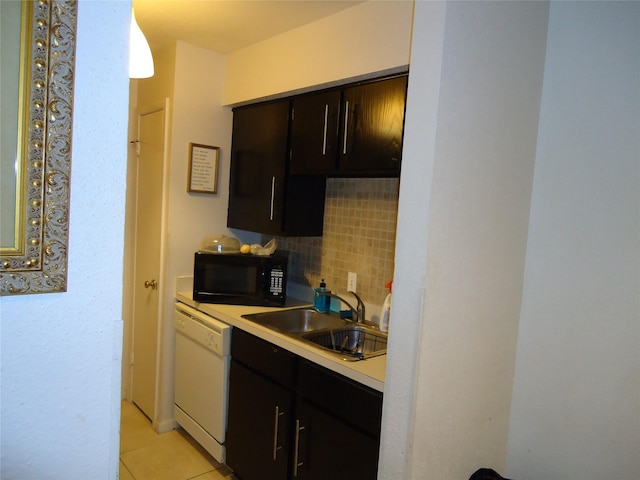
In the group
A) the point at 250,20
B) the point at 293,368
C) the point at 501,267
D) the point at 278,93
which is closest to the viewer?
the point at 501,267

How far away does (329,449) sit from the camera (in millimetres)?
1760

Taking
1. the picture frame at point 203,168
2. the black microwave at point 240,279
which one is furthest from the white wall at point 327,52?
the black microwave at point 240,279

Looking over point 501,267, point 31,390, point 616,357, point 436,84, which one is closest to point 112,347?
point 31,390

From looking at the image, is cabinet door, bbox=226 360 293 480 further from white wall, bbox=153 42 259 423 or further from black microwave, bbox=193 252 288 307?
white wall, bbox=153 42 259 423

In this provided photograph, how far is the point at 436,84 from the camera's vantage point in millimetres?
1252

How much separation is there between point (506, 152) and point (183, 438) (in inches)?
99.5

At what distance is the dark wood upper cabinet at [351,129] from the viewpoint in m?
1.91

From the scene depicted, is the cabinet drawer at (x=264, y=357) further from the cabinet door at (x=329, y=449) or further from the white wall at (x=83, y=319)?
the white wall at (x=83, y=319)

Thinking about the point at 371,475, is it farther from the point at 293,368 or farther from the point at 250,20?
the point at 250,20

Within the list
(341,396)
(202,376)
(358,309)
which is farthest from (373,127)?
(202,376)

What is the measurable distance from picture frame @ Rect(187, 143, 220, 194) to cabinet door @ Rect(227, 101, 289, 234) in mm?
129

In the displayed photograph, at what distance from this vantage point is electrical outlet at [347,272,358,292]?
2.47m

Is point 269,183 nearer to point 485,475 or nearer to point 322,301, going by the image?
point 322,301

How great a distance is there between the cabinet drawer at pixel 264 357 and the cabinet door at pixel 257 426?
0.04 metres
